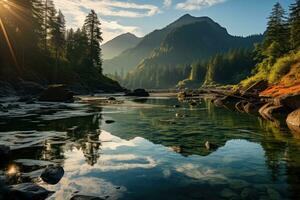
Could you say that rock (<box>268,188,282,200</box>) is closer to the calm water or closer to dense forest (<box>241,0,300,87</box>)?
the calm water

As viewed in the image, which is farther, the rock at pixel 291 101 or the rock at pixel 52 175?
the rock at pixel 291 101

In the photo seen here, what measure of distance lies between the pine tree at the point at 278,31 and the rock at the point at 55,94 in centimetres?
5255

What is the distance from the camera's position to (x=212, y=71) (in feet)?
575

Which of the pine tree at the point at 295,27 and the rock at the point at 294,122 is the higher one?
the pine tree at the point at 295,27

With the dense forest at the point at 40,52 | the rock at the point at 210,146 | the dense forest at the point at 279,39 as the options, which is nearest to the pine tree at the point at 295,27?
the dense forest at the point at 279,39

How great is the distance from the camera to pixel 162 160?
41.0 ft

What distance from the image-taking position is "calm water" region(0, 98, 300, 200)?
8914 millimetres

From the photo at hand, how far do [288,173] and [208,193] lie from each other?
3.71 m

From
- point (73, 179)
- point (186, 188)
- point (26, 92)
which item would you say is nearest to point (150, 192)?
point (186, 188)

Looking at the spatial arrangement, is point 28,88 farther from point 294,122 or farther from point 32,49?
point 294,122

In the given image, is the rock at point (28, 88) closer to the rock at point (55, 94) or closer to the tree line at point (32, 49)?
the tree line at point (32, 49)

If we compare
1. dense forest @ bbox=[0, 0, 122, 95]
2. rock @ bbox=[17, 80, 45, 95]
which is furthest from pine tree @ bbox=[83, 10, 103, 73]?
rock @ bbox=[17, 80, 45, 95]

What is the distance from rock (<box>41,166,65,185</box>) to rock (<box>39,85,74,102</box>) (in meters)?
37.1

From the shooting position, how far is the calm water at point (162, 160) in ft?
29.2
